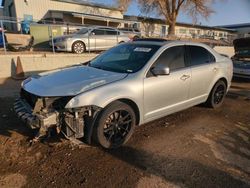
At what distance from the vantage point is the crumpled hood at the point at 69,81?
3.36 meters

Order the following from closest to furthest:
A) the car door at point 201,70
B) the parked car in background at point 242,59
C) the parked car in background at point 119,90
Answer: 1. the parked car in background at point 119,90
2. the car door at point 201,70
3. the parked car in background at point 242,59

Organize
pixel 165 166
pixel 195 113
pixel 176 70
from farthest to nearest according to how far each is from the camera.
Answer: pixel 195 113 → pixel 176 70 → pixel 165 166

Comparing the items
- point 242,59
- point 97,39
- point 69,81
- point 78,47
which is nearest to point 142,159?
point 69,81

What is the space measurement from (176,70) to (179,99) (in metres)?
0.58

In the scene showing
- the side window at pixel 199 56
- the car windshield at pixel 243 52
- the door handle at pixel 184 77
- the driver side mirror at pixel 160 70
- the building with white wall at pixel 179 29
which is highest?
the building with white wall at pixel 179 29

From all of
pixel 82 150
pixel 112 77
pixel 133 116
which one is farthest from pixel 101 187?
pixel 112 77

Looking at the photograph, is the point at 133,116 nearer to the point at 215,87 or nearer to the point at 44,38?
the point at 215,87

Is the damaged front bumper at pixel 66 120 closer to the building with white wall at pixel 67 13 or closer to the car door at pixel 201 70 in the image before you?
the car door at pixel 201 70

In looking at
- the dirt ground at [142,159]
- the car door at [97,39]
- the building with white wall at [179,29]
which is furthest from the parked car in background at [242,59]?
the building with white wall at [179,29]

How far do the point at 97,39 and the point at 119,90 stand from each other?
9.88 meters

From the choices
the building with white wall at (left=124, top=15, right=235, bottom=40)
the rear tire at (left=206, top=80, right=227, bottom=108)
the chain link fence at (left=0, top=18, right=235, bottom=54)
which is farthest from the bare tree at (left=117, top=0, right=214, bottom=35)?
the rear tire at (left=206, top=80, right=227, bottom=108)

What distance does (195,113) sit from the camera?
546 centimetres

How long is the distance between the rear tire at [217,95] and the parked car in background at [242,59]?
4238 mm

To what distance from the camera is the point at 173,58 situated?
14.9ft
